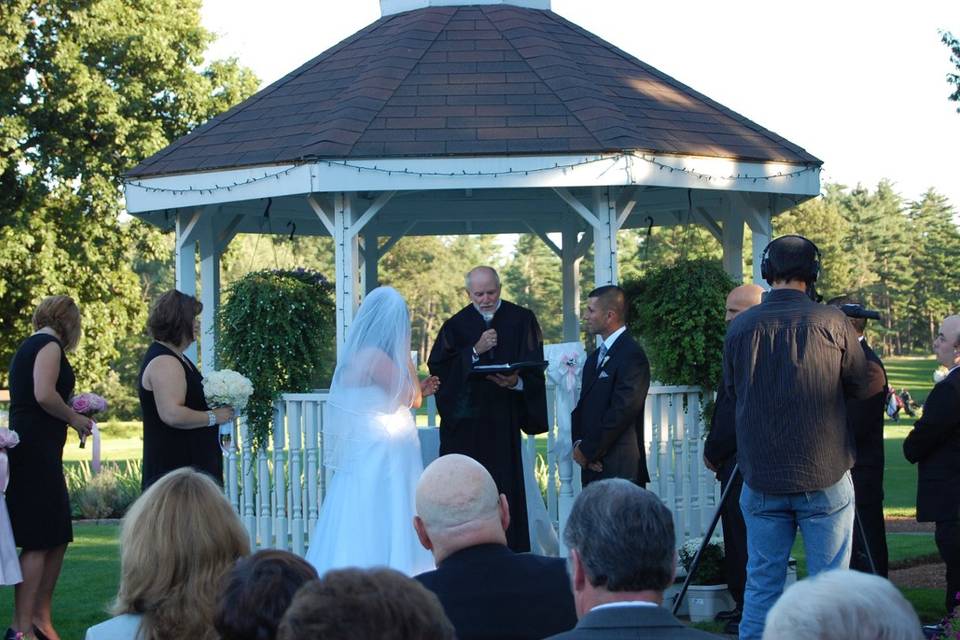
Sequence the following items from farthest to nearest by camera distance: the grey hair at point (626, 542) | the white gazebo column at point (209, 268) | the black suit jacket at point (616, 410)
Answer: the white gazebo column at point (209, 268) → the black suit jacket at point (616, 410) → the grey hair at point (626, 542)

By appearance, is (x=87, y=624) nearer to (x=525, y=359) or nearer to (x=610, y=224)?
(x=525, y=359)

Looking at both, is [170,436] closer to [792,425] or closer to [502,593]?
[792,425]

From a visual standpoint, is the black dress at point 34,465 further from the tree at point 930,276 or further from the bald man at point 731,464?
the tree at point 930,276

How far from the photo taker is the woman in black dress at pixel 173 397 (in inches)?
274

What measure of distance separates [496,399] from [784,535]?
3.71 metres

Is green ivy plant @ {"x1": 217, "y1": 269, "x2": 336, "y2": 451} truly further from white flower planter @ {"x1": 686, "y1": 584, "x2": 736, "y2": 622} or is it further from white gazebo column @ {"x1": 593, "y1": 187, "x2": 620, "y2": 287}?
white flower planter @ {"x1": 686, "y1": 584, "x2": 736, "y2": 622}

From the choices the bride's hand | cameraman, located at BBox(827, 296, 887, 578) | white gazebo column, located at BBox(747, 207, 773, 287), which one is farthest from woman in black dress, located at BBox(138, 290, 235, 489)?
white gazebo column, located at BBox(747, 207, 773, 287)

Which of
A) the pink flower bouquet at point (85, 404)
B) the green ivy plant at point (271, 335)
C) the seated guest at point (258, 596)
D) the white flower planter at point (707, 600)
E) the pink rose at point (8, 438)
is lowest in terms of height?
the white flower planter at point (707, 600)

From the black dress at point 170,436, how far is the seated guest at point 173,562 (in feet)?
A: 11.9

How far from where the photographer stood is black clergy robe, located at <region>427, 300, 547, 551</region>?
8.73 m

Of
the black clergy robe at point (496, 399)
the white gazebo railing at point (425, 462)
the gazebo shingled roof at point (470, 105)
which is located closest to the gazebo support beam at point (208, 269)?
the gazebo shingled roof at point (470, 105)

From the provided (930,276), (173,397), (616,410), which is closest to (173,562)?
(173,397)

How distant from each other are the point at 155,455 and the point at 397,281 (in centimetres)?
6462

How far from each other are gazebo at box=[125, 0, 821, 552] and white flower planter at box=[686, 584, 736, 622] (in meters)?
2.75
